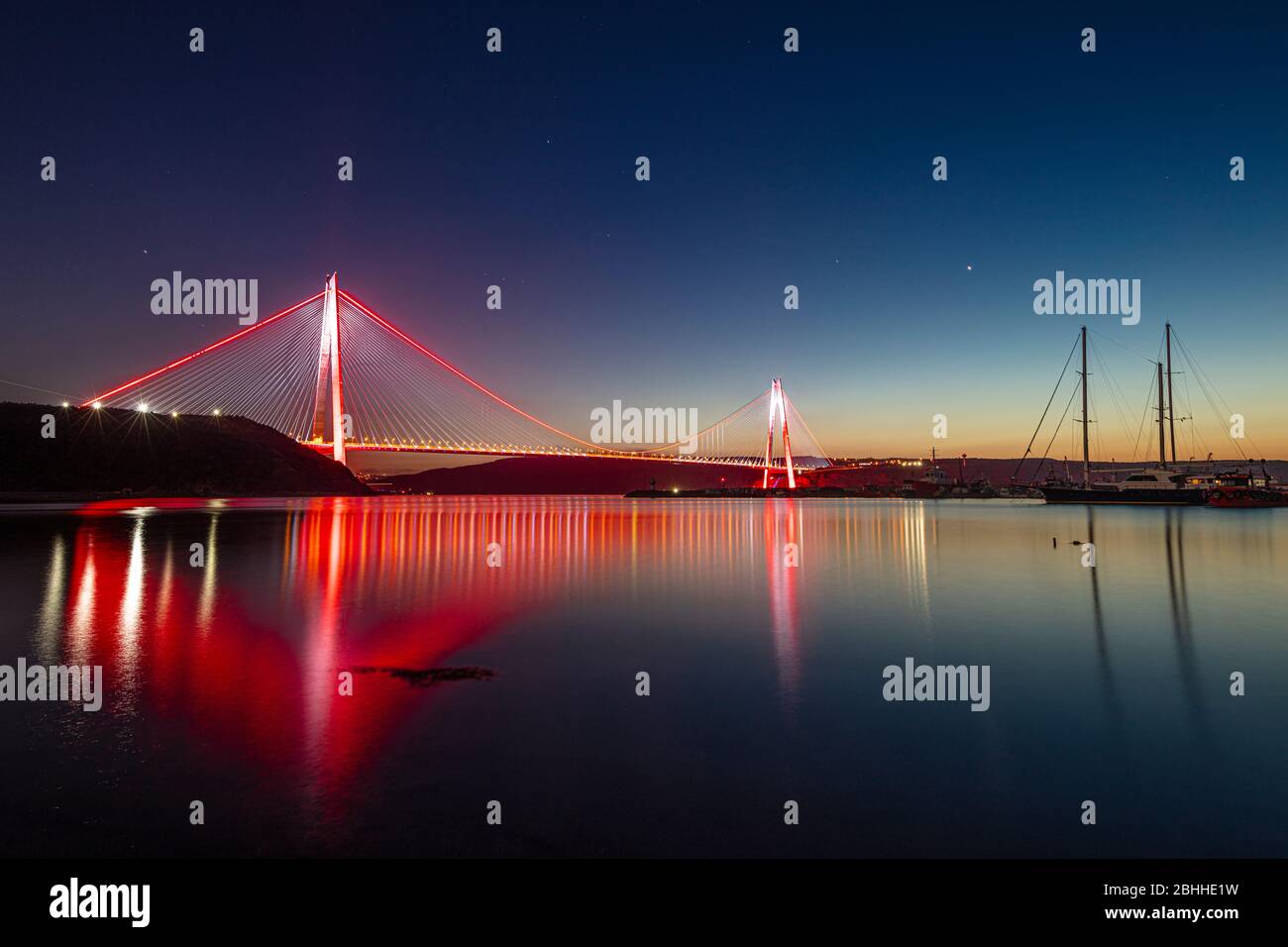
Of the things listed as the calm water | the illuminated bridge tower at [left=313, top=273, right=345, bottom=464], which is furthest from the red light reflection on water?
the illuminated bridge tower at [left=313, top=273, right=345, bottom=464]

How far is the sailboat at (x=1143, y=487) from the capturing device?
54.8m

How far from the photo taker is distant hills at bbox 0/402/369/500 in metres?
77.4

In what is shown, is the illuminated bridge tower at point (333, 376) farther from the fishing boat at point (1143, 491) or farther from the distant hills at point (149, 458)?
the fishing boat at point (1143, 491)

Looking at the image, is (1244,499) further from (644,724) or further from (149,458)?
(149,458)

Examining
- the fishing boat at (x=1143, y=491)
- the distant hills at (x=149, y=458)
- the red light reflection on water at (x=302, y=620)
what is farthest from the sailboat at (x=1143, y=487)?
the distant hills at (x=149, y=458)


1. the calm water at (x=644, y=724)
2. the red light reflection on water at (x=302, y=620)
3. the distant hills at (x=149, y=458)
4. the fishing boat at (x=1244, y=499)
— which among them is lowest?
the calm water at (x=644, y=724)

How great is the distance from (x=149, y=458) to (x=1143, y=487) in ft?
343

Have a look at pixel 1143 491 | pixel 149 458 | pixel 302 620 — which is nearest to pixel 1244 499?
pixel 1143 491

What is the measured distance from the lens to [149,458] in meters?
86.2

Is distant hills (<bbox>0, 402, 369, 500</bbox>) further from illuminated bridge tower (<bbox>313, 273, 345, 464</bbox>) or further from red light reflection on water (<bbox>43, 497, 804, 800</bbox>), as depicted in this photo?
red light reflection on water (<bbox>43, 497, 804, 800</bbox>)

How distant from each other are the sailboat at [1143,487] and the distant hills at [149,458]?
8817 cm

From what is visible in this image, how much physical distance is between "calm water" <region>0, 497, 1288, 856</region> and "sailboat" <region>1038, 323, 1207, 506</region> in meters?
51.3
